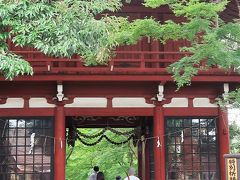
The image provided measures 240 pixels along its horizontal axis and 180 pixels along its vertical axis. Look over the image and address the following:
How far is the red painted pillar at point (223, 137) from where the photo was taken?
41.2 ft

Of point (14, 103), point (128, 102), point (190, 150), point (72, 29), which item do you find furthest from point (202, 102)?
point (72, 29)

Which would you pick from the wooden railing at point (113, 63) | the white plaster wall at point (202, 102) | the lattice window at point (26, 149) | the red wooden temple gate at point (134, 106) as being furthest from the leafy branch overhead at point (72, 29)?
the lattice window at point (26, 149)

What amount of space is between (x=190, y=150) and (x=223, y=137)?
96 cm

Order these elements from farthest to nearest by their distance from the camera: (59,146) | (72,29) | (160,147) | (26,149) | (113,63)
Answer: (160,147), (26,149), (59,146), (113,63), (72,29)

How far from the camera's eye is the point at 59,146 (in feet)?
39.5

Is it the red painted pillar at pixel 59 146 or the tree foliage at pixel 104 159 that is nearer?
the red painted pillar at pixel 59 146

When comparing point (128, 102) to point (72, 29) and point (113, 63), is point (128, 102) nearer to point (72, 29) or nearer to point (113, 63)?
point (113, 63)

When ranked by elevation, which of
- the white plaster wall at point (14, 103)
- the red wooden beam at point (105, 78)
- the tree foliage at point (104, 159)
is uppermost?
the red wooden beam at point (105, 78)

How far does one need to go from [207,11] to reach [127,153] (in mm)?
14661

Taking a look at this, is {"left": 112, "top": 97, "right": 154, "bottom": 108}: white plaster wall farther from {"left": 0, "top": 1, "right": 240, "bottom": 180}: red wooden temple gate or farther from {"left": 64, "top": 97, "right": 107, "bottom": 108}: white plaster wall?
{"left": 64, "top": 97, "right": 107, "bottom": 108}: white plaster wall

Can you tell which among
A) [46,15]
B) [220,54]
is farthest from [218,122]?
[46,15]

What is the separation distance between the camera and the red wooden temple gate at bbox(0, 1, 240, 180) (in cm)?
1196

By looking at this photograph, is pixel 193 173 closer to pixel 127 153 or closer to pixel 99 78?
pixel 99 78

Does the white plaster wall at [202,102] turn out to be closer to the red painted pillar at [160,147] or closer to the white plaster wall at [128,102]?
the red painted pillar at [160,147]
